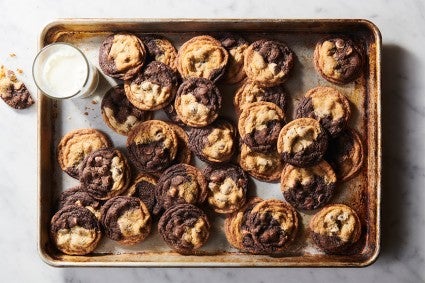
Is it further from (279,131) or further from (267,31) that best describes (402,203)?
(267,31)

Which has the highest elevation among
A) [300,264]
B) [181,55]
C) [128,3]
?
[128,3]

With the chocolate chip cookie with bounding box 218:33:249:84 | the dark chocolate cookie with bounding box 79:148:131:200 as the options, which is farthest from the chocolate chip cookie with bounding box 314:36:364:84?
the dark chocolate cookie with bounding box 79:148:131:200

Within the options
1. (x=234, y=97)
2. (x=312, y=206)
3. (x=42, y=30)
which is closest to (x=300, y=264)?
(x=312, y=206)

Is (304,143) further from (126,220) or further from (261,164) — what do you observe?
(126,220)

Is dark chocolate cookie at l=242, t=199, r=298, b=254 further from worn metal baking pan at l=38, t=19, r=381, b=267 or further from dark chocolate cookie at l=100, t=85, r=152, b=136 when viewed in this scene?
dark chocolate cookie at l=100, t=85, r=152, b=136

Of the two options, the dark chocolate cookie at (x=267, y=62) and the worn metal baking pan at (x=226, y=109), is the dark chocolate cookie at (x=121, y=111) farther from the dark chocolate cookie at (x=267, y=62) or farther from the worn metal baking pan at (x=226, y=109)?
the dark chocolate cookie at (x=267, y=62)

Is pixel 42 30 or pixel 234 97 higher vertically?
pixel 42 30
